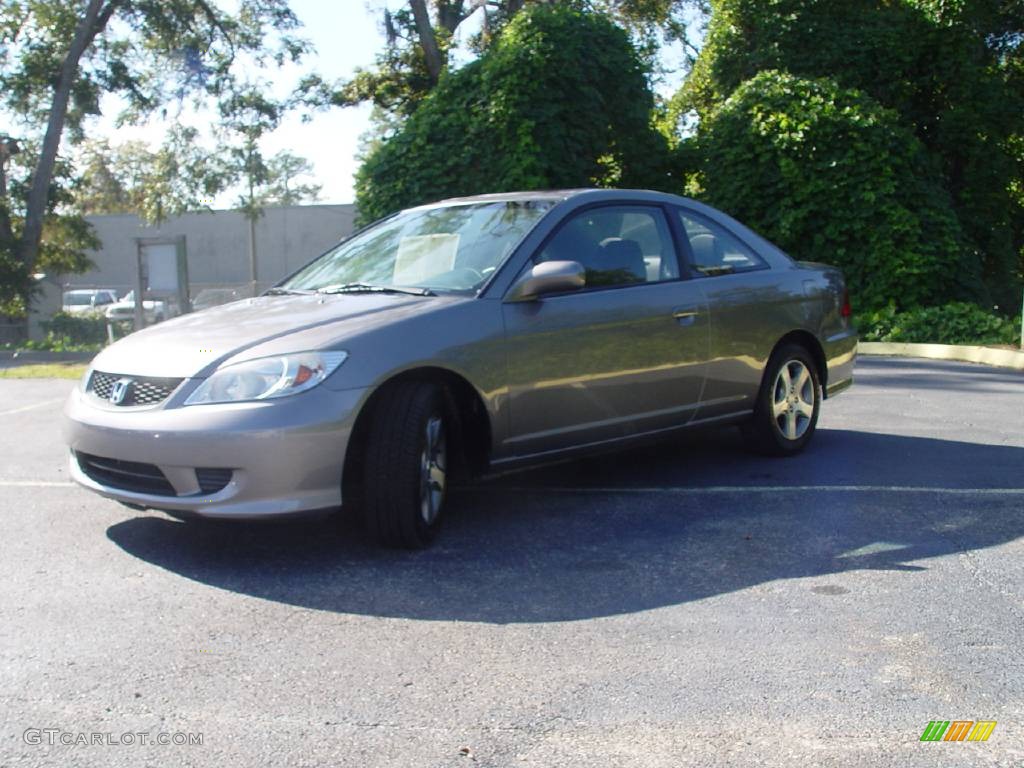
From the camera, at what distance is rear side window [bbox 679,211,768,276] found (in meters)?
6.37

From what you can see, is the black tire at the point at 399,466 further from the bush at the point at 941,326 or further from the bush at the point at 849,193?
the bush at the point at 849,193

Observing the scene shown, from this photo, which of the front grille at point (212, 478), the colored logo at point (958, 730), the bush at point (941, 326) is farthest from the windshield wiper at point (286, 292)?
the bush at point (941, 326)

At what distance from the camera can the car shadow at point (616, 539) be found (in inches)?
170

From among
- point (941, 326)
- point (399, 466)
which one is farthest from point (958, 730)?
point (941, 326)

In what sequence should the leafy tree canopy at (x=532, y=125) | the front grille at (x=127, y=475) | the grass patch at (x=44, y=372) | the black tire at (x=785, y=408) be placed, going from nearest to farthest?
the front grille at (x=127, y=475), the black tire at (x=785, y=408), the grass patch at (x=44, y=372), the leafy tree canopy at (x=532, y=125)

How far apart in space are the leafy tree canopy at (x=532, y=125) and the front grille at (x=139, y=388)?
43.4ft

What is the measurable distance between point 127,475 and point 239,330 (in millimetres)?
766

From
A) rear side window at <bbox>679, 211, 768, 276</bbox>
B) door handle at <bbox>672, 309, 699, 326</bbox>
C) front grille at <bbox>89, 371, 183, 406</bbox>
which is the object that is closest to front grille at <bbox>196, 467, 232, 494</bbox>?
front grille at <bbox>89, 371, 183, 406</bbox>

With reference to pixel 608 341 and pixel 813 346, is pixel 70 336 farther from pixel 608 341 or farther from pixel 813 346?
pixel 608 341

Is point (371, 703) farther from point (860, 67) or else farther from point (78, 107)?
point (78, 107)

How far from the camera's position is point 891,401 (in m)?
9.40

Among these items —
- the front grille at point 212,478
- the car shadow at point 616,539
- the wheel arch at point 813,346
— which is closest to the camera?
the car shadow at point 616,539

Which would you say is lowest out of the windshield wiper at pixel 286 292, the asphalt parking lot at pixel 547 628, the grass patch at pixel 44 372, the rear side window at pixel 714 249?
the asphalt parking lot at pixel 547 628

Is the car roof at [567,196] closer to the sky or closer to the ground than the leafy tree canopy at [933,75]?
closer to the ground
